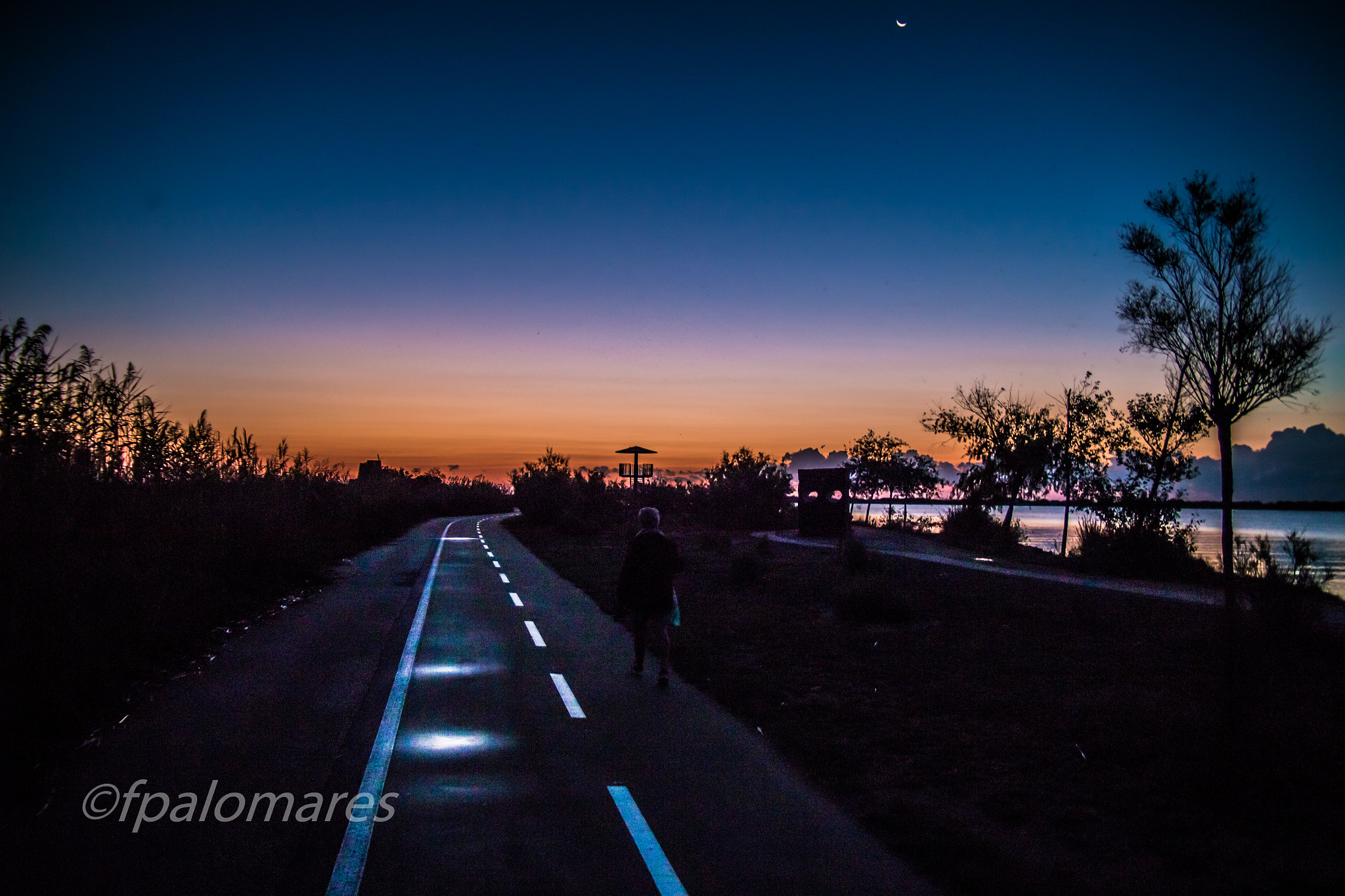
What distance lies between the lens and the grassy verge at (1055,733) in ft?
13.6

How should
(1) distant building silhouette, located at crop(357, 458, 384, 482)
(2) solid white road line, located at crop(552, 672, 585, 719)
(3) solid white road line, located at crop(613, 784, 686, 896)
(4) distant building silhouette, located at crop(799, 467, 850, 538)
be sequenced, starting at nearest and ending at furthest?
(3) solid white road line, located at crop(613, 784, 686, 896) → (2) solid white road line, located at crop(552, 672, 585, 719) → (4) distant building silhouette, located at crop(799, 467, 850, 538) → (1) distant building silhouette, located at crop(357, 458, 384, 482)

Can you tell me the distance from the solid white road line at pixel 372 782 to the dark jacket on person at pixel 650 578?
2.46 meters

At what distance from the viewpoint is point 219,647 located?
9.42m

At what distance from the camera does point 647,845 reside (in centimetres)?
416

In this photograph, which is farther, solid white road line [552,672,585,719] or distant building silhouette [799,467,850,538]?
distant building silhouette [799,467,850,538]

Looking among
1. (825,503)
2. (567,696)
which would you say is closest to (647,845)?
(567,696)

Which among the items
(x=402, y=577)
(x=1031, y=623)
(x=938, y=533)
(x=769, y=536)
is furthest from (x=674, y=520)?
(x=1031, y=623)

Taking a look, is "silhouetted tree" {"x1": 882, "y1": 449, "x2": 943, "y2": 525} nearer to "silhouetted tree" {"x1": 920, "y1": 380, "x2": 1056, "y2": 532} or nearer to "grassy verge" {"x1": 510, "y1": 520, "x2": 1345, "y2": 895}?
"silhouetted tree" {"x1": 920, "y1": 380, "x2": 1056, "y2": 532}

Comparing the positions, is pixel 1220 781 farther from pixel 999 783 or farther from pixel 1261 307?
pixel 1261 307

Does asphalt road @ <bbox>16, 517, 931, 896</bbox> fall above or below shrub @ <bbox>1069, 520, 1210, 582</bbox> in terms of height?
below

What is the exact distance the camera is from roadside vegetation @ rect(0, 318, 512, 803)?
232 inches

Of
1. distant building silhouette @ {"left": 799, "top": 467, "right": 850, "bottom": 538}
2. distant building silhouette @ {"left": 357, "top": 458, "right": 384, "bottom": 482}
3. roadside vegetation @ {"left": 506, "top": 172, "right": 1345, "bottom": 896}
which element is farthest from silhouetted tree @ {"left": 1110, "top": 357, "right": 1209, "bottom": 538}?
distant building silhouette @ {"left": 357, "top": 458, "right": 384, "bottom": 482}

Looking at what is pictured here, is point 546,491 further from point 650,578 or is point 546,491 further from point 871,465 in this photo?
point 650,578
